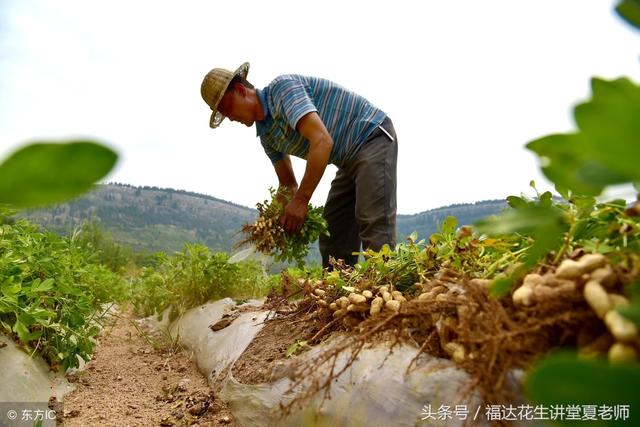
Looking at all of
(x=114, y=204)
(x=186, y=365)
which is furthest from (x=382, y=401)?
(x=114, y=204)

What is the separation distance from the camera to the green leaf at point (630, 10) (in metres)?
0.33

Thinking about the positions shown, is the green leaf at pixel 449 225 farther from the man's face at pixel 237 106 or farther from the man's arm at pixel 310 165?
the man's face at pixel 237 106

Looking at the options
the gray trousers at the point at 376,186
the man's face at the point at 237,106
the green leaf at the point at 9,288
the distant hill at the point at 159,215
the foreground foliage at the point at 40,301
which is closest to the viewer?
the green leaf at the point at 9,288

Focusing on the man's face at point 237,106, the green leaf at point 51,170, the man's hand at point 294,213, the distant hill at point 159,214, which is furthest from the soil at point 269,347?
the distant hill at point 159,214

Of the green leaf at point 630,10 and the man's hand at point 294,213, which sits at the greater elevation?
the green leaf at point 630,10

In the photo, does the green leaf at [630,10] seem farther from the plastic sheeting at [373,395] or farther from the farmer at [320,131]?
the farmer at [320,131]

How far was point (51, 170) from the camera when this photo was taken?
22 cm

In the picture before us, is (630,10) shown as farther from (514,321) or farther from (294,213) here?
(294,213)

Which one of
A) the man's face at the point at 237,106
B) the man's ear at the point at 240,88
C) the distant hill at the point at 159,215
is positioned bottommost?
the distant hill at the point at 159,215

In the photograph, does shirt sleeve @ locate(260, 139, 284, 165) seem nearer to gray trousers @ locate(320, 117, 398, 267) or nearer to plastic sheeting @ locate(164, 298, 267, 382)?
gray trousers @ locate(320, 117, 398, 267)

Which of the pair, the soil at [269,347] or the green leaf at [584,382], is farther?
the soil at [269,347]

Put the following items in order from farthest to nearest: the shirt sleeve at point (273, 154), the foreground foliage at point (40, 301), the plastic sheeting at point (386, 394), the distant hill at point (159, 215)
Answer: the distant hill at point (159, 215), the shirt sleeve at point (273, 154), the foreground foliage at point (40, 301), the plastic sheeting at point (386, 394)

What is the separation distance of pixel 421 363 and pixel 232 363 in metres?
1.17

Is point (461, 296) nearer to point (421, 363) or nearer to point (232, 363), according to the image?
point (421, 363)
